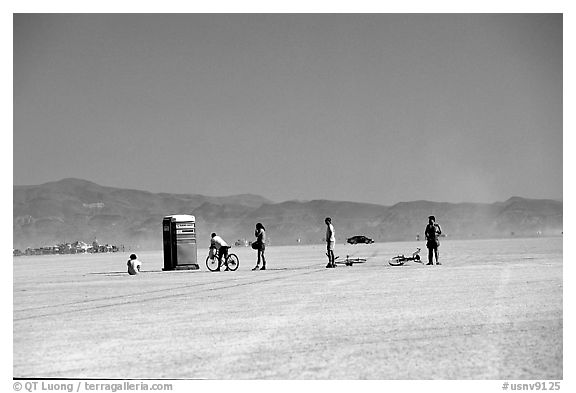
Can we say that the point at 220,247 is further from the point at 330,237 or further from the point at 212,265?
the point at 330,237

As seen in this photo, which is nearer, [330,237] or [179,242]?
[330,237]

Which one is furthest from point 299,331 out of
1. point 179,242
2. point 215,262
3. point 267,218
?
point 267,218

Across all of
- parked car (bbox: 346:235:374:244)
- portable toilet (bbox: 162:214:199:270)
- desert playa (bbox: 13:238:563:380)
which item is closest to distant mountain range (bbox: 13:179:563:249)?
parked car (bbox: 346:235:374:244)

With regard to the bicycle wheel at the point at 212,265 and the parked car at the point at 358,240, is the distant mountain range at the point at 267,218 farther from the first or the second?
the bicycle wheel at the point at 212,265

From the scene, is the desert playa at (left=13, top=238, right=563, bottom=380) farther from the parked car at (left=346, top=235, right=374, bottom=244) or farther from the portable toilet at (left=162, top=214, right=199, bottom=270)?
the parked car at (left=346, top=235, right=374, bottom=244)

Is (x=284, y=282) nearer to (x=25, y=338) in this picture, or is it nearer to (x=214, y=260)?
(x=214, y=260)

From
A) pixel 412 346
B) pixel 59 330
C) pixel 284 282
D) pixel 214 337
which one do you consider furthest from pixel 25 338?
pixel 284 282

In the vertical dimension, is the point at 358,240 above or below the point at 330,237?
below
